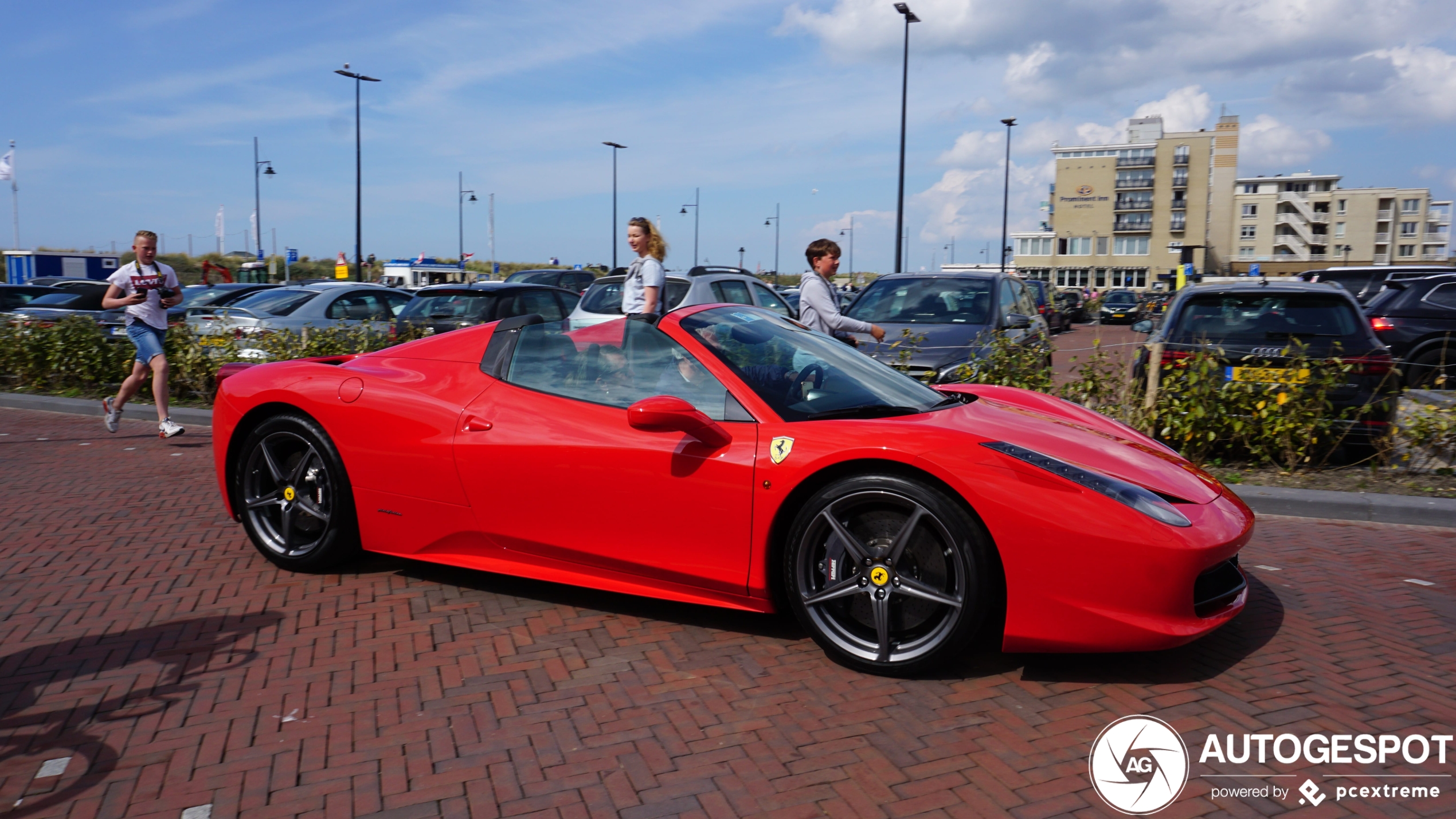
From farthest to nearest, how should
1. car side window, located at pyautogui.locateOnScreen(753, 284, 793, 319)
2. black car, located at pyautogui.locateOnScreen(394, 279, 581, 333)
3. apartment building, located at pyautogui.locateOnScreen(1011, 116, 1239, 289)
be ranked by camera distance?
1. apartment building, located at pyautogui.locateOnScreen(1011, 116, 1239, 289)
2. car side window, located at pyautogui.locateOnScreen(753, 284, 793, 319)
3. black car, located at pyautogui.locateOnScreen(394, 279, 581, 333)

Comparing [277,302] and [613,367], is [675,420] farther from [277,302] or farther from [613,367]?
[277,302]

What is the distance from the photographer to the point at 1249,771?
2.91 m

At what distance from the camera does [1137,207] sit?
103 m

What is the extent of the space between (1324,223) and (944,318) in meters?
116

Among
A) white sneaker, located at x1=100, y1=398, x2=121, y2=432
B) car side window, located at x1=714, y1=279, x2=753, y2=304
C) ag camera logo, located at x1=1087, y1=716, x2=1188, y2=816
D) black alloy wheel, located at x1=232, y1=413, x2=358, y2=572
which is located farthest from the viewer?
car side window, located at x1=714, y1=279, x2=753, y2=304

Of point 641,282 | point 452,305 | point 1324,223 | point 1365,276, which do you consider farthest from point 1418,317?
point 1324,223

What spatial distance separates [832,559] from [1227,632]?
1.74m

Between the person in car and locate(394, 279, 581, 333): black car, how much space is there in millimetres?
4342

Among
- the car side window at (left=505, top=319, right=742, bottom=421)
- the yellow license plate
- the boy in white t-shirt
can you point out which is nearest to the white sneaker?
the boy in white t-shirt

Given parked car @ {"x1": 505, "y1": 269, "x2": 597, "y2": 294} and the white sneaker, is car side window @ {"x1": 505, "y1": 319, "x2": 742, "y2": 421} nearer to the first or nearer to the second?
the white sneaker

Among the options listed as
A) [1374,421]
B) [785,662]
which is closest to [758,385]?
[785,662]

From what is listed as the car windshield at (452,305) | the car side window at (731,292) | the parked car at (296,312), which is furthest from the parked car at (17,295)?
the car side window at (731,292)

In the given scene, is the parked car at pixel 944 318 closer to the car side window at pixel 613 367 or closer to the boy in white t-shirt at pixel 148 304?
the car side window at pixel 613 367

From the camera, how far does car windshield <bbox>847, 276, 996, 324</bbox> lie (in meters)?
9.27
